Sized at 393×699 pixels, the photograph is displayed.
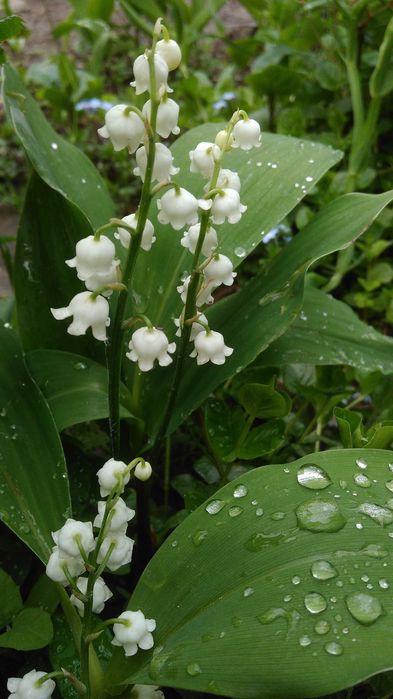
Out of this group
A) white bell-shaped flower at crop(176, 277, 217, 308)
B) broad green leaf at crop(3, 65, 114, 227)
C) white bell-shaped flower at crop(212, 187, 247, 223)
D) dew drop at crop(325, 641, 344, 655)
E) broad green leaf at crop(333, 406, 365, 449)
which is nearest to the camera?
dew drop at crop(325, 641, 344, 655)

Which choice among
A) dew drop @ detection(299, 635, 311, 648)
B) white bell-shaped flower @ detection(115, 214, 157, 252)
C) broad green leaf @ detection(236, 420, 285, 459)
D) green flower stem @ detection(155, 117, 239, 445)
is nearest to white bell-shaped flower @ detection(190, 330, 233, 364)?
green flower stem @ detection(155, 117, 239, 445)

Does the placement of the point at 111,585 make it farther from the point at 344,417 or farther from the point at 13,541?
the point at 344,417

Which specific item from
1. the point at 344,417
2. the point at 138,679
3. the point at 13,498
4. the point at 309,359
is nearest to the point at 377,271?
the point at 309,359

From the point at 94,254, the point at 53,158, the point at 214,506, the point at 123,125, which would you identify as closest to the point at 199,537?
the point at 214,506

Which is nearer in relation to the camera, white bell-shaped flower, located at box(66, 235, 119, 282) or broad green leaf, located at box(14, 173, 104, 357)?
white bell-shaped flower, located at box(66, 235, 119, 282)

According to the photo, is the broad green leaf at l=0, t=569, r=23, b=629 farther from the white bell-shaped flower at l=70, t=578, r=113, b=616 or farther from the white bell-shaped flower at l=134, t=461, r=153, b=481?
the white bell-shaped flower at l=134, t=461, r=153, b=481

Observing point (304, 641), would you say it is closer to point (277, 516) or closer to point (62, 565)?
point (277, 516)
